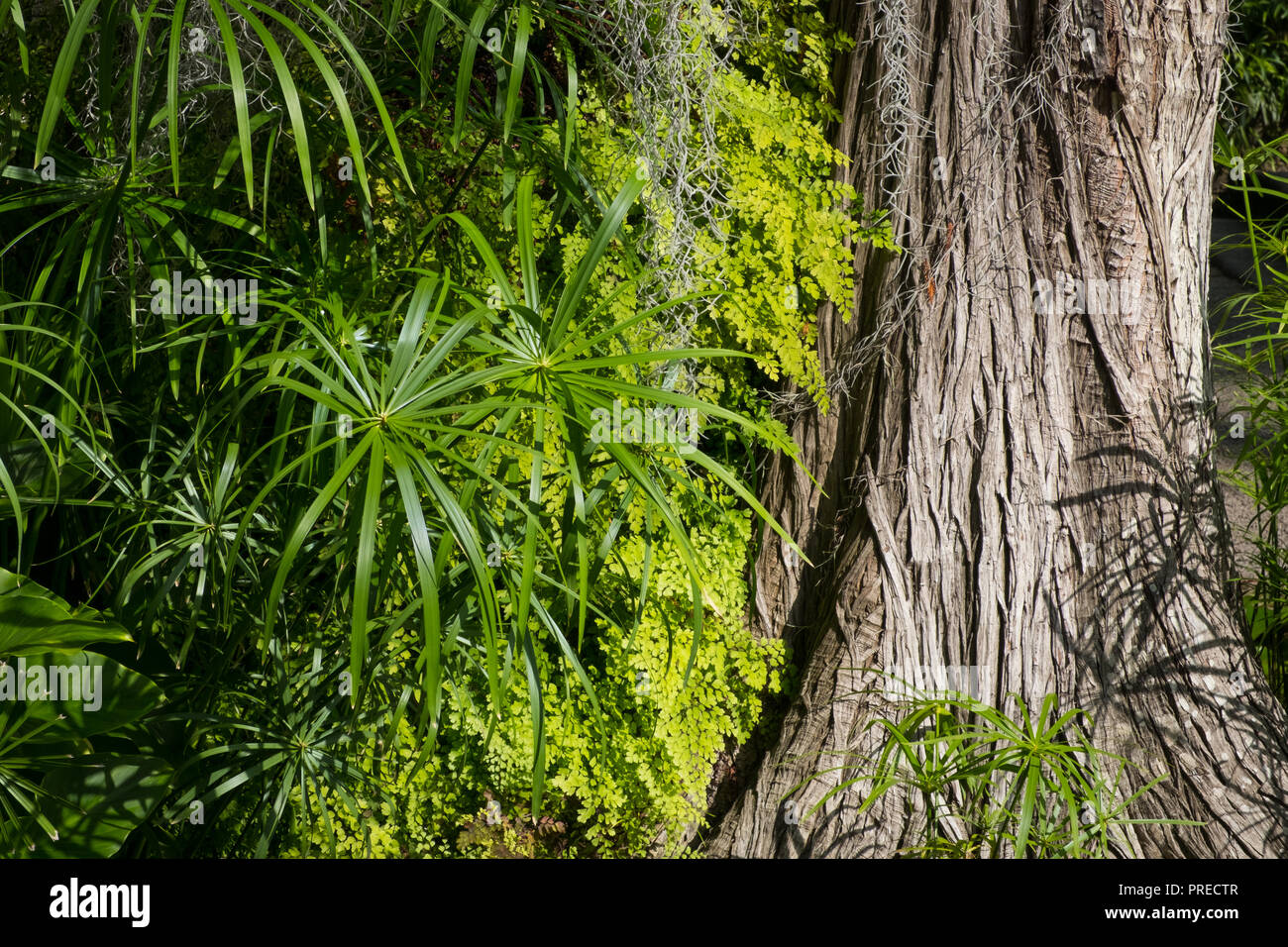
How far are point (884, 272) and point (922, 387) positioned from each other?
31 centimetres

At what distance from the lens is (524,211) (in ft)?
5.03

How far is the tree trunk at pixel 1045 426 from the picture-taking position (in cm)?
215

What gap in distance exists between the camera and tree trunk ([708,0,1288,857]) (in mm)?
2148

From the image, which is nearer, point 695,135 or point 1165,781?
point 1165,781

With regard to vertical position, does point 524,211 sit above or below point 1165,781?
above

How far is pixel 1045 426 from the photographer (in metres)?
2.24

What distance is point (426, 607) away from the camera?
127 cm
